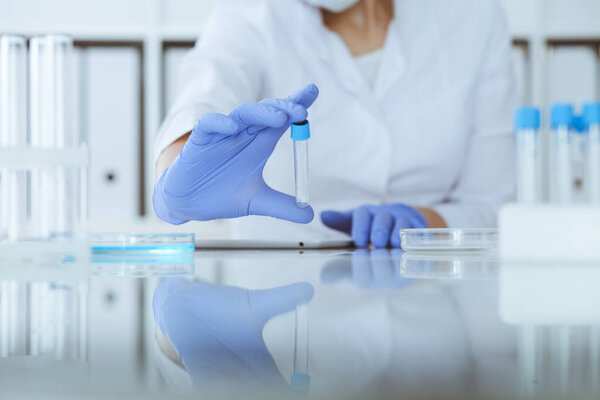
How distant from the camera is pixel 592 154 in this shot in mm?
1355

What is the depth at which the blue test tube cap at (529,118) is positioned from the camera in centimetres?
135

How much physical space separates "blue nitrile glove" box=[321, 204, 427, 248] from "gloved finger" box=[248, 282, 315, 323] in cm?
69

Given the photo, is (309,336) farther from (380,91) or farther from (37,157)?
(380,91)

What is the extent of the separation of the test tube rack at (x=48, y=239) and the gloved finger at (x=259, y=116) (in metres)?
0.25

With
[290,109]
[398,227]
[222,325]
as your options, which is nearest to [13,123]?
[290,109]

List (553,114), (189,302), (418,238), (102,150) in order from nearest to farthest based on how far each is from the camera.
Result: (189,302) → (418,238) → (553,114) → (102,150)

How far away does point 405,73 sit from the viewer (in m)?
1.95

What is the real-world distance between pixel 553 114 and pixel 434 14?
0.79 m

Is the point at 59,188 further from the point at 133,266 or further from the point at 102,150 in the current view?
the point at 102,150

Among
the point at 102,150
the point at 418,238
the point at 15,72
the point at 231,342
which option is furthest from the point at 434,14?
the point at 102,150

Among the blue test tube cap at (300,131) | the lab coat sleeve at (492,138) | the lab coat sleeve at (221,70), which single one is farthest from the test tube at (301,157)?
the lab coat sleeve at (492,138)

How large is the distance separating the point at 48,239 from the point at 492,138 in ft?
4.88

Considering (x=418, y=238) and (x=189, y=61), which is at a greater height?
(x=189, y=61)

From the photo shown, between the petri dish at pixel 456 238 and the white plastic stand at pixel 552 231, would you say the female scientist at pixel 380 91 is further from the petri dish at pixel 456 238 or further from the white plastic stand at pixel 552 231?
the white plastic stand at pixel 552 231
